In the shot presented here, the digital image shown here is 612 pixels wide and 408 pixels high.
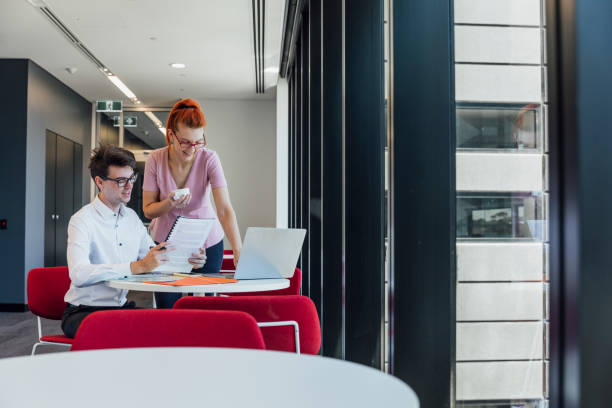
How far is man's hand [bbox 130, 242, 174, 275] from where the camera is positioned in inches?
89.1

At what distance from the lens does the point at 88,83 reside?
335 inches

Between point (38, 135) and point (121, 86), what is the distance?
169 centimetres

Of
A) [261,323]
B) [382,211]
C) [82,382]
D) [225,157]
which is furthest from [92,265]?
[225,157]

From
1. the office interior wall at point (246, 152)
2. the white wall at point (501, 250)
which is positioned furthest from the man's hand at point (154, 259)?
the office interior wall at point (246, 152)

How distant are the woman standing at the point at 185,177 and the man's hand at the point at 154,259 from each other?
1.22ft

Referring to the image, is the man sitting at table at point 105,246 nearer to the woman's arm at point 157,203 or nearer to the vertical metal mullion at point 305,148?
the woman's arm at point 157,203

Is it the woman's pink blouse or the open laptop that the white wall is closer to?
the open laptop

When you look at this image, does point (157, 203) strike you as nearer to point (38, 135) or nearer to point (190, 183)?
point (190, 183)

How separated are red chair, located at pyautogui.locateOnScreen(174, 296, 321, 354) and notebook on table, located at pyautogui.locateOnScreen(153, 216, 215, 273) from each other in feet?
1.67

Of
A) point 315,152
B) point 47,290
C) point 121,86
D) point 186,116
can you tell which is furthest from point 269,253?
point 121,86

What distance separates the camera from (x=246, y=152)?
385 inches

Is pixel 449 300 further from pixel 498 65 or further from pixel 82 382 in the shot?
pixel 82 382

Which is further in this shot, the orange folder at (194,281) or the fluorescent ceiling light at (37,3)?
the fluorescent ceiling light at (37,3)

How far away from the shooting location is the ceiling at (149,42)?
5.48 metres
